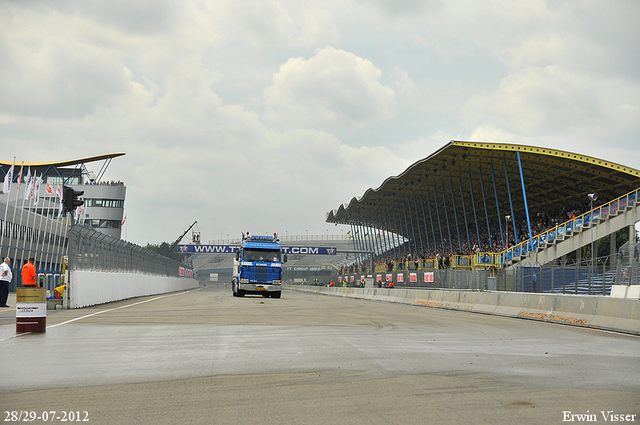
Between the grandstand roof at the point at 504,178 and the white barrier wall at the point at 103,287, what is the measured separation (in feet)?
72.8

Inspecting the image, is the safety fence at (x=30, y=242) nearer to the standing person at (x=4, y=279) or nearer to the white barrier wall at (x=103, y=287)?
the white barrier wall at (x=103, y=287)

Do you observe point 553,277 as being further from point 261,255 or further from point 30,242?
point 30,242

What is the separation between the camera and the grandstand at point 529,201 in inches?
1620

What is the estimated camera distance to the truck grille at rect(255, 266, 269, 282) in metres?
39.6

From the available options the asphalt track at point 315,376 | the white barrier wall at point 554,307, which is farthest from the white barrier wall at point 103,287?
the white barrier wall at point 554,307

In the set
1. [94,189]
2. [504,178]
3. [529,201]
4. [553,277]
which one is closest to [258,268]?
[553,277]

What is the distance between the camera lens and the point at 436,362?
373 inches

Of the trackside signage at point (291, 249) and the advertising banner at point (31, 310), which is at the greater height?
the trackside signage at point (291, 249)

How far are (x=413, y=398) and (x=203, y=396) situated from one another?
2030 mm

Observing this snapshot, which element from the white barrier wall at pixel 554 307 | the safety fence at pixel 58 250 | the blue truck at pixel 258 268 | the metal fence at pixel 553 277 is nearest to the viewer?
the white barrier wall at pixel 554 307

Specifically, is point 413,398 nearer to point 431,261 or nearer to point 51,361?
point 51,361

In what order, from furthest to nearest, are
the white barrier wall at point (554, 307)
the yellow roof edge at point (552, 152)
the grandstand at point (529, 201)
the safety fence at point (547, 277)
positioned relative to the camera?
1. the yellow roof edge at point (552, 152)
2. the grandstand at point (529, 201)
3. the safety fence at point (547, 277)
4. the white barrier wall at point (554, 307)

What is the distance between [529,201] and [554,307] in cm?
4908

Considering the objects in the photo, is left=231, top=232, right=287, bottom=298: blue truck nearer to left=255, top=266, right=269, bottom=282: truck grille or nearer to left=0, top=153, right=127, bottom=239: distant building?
left=255, top=266, right=269, bottom=282: truck grille
